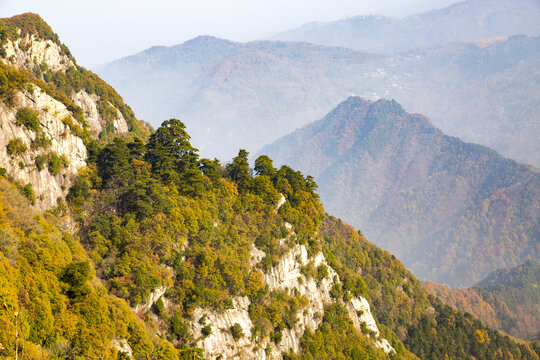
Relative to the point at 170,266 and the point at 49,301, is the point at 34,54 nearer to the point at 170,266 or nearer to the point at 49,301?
the point at 170,266

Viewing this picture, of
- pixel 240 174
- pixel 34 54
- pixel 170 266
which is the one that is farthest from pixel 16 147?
pixel 34 54

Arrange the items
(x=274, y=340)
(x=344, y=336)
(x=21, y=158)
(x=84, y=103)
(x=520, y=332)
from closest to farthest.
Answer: (x=21, y=158) < (x=274, y=340) < (x=344, y=336) < (x=84, y=103) < (x=520, y=332)

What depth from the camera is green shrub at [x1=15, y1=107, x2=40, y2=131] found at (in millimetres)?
43531

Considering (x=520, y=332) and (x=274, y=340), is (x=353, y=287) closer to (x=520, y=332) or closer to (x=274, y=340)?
(x=274, y=340)

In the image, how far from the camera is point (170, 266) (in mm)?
47688

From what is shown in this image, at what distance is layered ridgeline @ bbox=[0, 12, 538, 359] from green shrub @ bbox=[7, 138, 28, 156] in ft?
3.71

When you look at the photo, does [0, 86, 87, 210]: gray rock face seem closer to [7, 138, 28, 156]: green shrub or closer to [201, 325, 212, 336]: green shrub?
[7, 138, 28, 156]: green shrub

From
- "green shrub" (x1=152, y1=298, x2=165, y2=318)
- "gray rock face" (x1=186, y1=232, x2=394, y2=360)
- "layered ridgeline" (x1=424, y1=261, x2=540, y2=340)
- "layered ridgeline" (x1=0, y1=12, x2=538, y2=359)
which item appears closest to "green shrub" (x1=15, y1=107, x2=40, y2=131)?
"layered ridgeline" (x1=0, y1=12, x2=538, y2=359)

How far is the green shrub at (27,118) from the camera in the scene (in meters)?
43.5

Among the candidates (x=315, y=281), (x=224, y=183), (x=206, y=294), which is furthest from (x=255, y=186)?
(x=206, y=294)

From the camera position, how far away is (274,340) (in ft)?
174

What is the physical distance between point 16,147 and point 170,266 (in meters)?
20.9

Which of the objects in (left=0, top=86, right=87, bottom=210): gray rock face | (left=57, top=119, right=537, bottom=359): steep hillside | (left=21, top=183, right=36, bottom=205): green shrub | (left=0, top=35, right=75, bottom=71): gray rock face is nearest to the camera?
(left=21, top=183, right=36, bottom=205): green shrub

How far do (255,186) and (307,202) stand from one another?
470 inches
